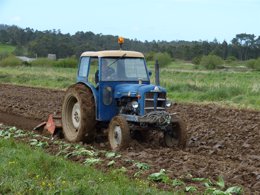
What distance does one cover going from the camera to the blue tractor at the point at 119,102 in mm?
9586

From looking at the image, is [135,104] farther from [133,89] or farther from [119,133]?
[119,133]

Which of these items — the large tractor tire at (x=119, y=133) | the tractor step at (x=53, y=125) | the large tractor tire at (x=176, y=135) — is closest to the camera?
the large tractor tire at (x=119, y=133)

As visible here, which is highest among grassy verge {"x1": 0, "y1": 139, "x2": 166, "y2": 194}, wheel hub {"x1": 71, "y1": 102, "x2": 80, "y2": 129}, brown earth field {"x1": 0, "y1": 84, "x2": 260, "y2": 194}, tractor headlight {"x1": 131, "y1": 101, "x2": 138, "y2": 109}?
tractor headlight {"x1": 131, "y1": 101, "x2": 138, "y2": 109}

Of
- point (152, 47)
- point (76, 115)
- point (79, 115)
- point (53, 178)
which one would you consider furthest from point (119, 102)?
point (152, 47)

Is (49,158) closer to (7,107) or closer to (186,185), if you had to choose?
(186,185)

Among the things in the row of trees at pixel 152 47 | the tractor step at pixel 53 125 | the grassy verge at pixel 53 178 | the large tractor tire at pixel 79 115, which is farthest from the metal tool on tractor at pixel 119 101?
the row of trees at pixel 152 47

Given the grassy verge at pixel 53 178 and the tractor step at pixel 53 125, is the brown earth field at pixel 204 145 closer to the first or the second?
the grassy verge at pixel 53 178

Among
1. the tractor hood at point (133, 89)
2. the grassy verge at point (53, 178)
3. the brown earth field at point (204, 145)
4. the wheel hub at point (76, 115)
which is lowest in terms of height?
the brown earth field at point (204, 145)

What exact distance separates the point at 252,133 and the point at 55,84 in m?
19.5

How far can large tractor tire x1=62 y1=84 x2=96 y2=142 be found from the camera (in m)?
10.2

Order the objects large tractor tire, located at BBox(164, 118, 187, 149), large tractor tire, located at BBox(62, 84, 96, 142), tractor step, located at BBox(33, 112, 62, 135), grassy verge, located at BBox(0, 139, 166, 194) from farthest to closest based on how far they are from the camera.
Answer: tractor step, located at BBox(33, 112, 62, 135)
large tractor tire, located at BBox(62, 84, 96, 142)
large tractor tire, located at BBox(164, 118, 187, 149)
grassy verge, located at BBox(0, 139, 166, 194)

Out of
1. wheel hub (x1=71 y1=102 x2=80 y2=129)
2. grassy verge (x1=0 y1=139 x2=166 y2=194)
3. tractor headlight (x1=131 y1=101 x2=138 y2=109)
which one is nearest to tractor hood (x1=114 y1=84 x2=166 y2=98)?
tractor headlight (x1=131 y1=101 x2=138 y2=109)

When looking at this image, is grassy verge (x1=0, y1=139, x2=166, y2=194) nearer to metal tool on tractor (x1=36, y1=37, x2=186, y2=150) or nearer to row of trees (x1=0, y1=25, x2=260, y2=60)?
metal tool on tractor (x1=36, y1=37, x2=186, y2=150)

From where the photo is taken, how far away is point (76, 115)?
11000 mm
